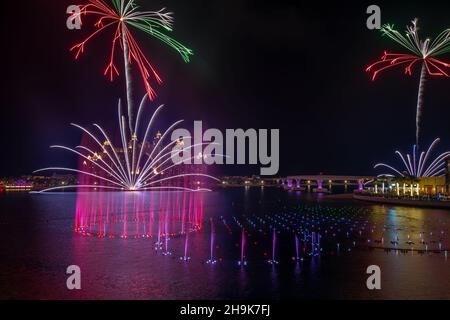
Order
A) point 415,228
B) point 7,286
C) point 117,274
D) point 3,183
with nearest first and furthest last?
point 7,286 < point 117,274 < point 415,228 < point 3,183

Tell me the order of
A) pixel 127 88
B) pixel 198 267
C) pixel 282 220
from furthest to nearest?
pixel 127 88
pixel 282 220
pixel 198 267

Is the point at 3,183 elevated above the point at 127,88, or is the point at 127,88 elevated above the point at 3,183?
the point at 127,88

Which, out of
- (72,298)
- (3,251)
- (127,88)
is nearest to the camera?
(72,298)

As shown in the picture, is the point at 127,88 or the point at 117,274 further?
the point at 127,88

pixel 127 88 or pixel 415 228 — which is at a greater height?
pixel 127 88

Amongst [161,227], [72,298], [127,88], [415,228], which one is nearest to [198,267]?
[72,298]

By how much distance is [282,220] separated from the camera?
41.5m

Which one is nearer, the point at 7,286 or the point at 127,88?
the point at 7,286
